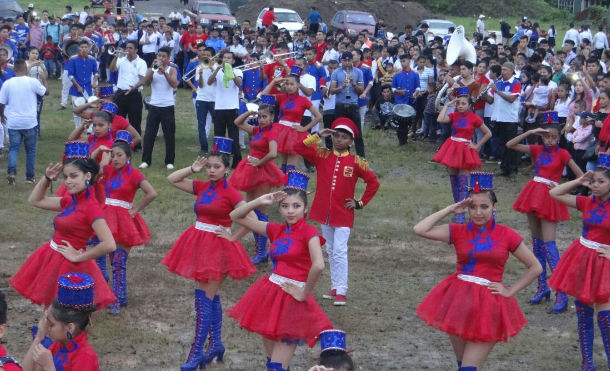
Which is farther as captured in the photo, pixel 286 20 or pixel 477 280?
pixel 286 20

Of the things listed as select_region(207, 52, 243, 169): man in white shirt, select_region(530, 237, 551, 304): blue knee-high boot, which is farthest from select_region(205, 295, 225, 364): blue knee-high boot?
select_region(207, 52, 243, 169): man in white shirt

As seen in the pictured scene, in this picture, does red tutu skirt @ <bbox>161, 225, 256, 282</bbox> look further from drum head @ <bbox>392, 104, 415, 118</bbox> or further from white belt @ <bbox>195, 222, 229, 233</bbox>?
drum head @ <bbox>392, 104, 415, 118</bbox>

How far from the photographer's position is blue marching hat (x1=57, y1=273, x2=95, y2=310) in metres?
6.19

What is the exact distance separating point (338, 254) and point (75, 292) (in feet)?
16.4

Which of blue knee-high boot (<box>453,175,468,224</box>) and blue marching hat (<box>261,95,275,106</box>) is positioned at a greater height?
blue marching hat (<box>261,95,275,106</box>)

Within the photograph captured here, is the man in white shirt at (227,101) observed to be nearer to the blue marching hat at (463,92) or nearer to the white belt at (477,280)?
the blue marching hat at (463,92)

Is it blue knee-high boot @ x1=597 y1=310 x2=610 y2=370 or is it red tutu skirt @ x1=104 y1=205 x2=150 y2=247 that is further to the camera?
red tutu skirt @ x1=104 y1=205 x2=150 y2=247

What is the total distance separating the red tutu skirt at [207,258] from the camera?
8672mm

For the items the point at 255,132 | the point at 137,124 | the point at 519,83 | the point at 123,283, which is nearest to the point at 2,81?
the point at 137,124

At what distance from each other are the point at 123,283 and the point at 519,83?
11.0 metres

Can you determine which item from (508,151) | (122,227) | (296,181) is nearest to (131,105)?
(508,151)

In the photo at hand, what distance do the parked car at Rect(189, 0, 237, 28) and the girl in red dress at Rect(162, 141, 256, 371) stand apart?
2803 centimetres

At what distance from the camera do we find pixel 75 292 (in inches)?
245

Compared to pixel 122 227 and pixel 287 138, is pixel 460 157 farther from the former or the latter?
pixel 122 227
